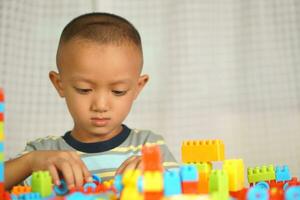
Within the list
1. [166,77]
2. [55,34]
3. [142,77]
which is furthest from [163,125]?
[142,77]

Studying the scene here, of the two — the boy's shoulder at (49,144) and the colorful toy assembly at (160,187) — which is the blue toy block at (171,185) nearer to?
the colorful toy assembly at (160,187)

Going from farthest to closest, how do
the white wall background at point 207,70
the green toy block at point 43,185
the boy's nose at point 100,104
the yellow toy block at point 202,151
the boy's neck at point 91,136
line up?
the white wall background at point 207,70
the boy's neck at point 91,136
the boy's nose at point 100,104
the yellow toy block at point 202,151
the green toy block at point 43,185

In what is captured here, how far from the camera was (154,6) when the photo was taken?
171cm

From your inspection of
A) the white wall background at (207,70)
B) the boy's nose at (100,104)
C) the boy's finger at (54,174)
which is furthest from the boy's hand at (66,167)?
the white wall background at (207,70)

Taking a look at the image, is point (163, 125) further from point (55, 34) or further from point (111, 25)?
point (111, 25)

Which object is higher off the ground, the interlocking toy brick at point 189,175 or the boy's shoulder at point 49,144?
the interlocking toy brick at point 189,175

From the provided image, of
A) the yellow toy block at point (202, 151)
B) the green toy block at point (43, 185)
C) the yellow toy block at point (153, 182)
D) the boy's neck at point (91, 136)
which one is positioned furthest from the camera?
the boy's neck at point (91, 136)

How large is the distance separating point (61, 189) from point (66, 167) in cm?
3

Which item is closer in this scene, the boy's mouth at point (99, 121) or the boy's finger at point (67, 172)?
the boy's finger at point (67, 172)

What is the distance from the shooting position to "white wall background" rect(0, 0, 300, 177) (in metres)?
1.64

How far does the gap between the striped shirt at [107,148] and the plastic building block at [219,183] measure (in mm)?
418

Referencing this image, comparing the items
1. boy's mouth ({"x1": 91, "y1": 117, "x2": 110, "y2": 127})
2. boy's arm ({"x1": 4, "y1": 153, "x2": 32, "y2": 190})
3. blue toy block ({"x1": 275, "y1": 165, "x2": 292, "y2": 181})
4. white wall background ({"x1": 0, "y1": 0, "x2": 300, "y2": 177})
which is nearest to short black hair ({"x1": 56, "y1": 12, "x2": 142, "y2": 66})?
boy's mouth ({"x1": 91, "y1": 117, "x2": 110, "y2": 127})

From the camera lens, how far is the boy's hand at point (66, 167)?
0.76m

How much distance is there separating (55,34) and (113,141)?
2.23ft
